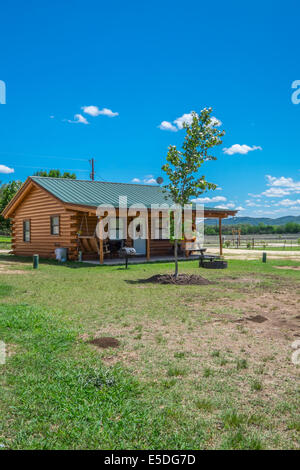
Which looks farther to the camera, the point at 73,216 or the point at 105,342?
the point at 73,216

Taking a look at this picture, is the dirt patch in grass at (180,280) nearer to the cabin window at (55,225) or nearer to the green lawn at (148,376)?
the green lawn at (148,376)

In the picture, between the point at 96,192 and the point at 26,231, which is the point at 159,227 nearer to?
the point at 96,192

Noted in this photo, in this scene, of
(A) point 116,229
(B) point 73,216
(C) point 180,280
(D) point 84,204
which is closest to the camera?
(C) point 180,280

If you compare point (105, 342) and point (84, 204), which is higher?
point (84, 204)

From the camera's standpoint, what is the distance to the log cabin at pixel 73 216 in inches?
741

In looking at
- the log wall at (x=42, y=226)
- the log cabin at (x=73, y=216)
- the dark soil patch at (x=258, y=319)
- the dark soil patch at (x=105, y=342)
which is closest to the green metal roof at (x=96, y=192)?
the log cabin at (x=73, y=216)

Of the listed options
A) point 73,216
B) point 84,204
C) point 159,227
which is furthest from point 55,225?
point 159,227

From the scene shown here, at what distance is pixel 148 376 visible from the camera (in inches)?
157

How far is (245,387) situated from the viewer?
12.4 ft

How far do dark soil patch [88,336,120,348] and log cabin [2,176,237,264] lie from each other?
38.3 ft

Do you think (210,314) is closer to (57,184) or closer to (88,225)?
(88,225)

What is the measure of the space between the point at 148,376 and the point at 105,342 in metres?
1.32

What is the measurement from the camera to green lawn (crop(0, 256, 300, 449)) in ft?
9.46

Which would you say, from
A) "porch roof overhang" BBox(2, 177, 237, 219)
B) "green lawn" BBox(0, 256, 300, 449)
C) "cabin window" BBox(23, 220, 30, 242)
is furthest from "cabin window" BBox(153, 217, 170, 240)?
"green lawn" BBox(0, 256, 300, 449)
